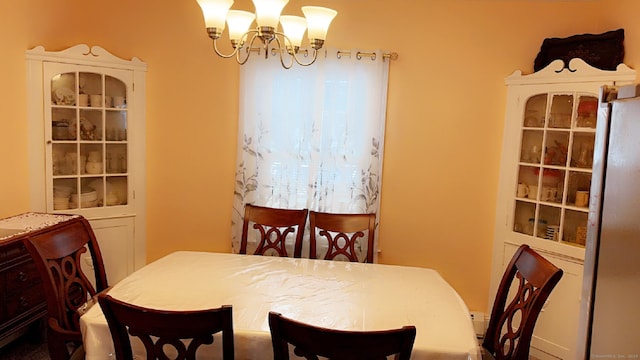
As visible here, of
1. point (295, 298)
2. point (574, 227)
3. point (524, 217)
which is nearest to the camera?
point (295, 298)

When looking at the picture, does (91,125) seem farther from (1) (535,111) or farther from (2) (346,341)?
(1) (535,111)

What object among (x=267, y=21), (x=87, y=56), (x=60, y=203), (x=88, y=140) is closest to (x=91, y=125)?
(x=88, y=140)

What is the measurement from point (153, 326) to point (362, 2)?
2.59 meters

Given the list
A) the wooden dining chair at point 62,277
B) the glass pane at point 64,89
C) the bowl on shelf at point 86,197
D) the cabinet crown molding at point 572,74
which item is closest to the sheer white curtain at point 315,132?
the cabinet crown molding at point 572,74

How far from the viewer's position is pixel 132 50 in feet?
10.5

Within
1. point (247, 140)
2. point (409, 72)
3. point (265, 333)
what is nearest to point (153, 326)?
point (265, 333)

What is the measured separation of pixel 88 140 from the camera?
3123 mm

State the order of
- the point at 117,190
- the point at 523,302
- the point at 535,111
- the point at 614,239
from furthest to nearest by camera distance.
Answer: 1. the point at 117,190
2. the point at 535,111
3. the point at 523,302
4. the point at 614,239

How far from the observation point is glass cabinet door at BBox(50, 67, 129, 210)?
3.00 metres

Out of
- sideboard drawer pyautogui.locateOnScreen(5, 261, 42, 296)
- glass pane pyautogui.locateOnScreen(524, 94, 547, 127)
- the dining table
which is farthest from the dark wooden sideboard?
glass pane pyautogui.locateOnScreen(524, 94, 547, 127)

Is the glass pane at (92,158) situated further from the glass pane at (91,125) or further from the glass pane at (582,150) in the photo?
the glass pane at (582,150)

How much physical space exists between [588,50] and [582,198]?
937 mm

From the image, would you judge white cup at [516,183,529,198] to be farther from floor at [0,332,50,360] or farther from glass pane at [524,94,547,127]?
floor at [0,332,50,360]

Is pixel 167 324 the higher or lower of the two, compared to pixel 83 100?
lower
